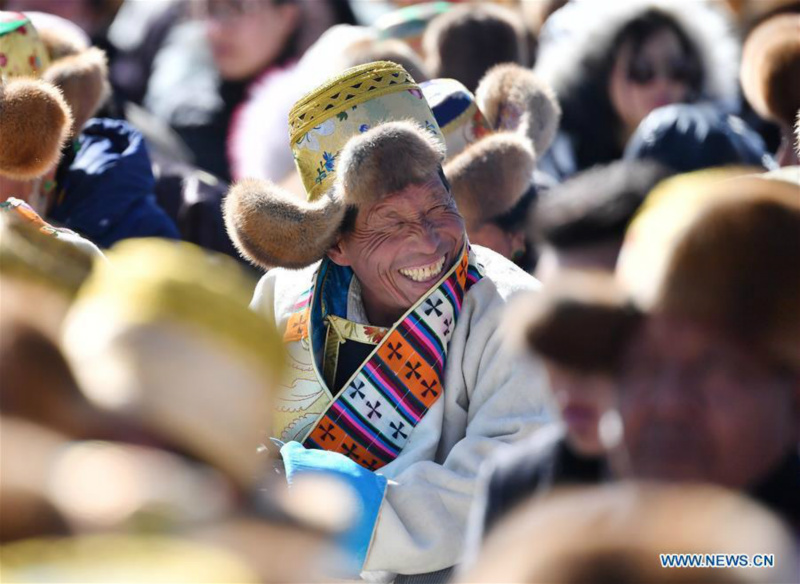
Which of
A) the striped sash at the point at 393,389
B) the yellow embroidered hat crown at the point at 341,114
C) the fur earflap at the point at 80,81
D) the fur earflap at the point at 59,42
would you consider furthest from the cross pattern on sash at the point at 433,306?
the fur earflap at the point at 59,42

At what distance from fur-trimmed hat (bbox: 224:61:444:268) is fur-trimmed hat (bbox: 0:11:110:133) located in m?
1.10

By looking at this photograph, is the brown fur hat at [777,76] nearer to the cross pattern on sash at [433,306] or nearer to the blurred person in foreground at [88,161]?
the cross pattern on sash at [433,306]

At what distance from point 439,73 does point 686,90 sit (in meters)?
0.96

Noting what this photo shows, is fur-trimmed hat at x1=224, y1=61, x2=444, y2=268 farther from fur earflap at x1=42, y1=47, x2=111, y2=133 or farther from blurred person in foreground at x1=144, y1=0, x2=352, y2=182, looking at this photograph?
blurred person in foreground at x1=144, y1=0, x2=352, y2=182

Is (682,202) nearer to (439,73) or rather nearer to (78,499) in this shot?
(78,499)

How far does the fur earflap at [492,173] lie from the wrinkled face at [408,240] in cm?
50

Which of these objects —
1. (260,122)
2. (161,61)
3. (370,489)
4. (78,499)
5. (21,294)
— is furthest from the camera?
(161,61)

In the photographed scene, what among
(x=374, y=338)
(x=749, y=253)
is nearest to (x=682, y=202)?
(x=749, y=253)

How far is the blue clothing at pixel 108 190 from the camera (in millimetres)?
3814

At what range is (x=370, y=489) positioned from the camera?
2.70 m

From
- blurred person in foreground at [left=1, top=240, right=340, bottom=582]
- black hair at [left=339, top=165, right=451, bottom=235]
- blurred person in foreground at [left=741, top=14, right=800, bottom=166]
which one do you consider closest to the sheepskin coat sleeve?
black hair at [left=339, top=165, right=451, bottom=235]

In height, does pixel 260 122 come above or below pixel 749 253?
below

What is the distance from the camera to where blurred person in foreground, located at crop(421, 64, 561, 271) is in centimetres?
349

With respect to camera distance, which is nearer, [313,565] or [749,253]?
[313,565]
